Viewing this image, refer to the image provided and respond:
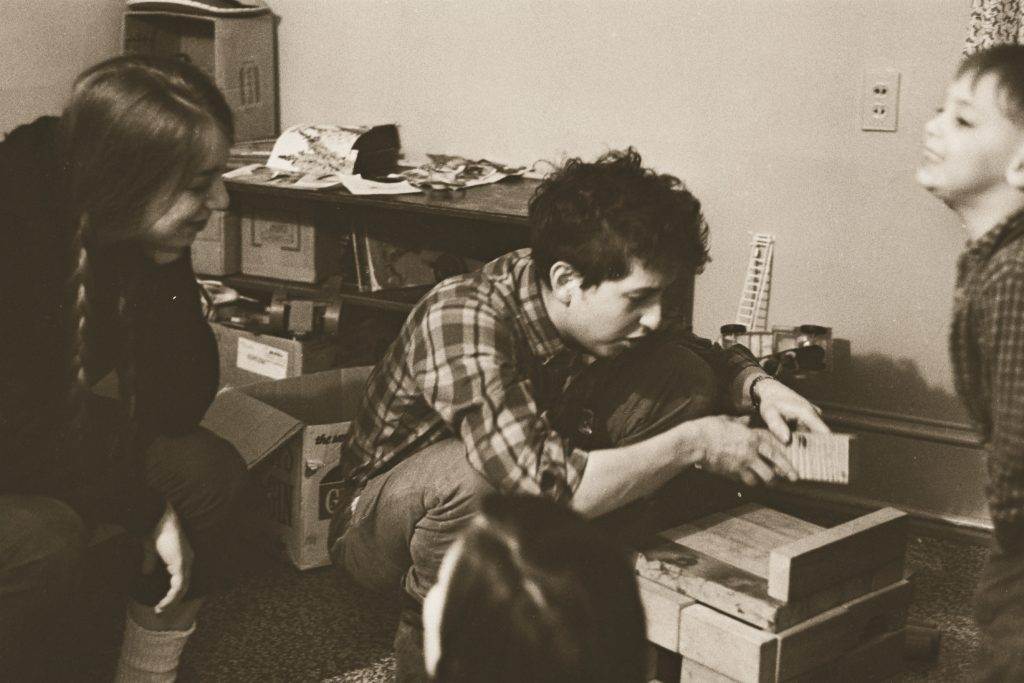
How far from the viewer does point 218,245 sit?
10.1 ft

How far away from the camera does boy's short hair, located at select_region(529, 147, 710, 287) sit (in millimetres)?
1718

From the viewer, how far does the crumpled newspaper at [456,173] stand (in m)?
2.79

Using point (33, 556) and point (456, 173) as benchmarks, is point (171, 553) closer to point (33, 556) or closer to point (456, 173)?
point (33, 556)

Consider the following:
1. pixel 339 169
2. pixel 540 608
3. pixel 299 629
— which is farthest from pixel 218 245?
pixel 540 608

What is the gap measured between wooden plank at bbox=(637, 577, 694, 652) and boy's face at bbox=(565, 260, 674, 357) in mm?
347

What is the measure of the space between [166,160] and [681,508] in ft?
3.15

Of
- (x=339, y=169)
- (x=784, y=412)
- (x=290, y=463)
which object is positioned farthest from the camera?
(x=339, y=169)

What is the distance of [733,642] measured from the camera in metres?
1.65

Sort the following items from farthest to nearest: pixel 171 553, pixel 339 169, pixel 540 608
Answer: pixel 339 169 < pixel 171 553 < pixel 540 608

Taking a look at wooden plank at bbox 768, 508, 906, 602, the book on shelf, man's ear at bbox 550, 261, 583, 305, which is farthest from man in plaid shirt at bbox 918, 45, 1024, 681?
the book on shelf

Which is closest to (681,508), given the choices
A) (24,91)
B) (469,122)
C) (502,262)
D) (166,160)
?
(502,262)

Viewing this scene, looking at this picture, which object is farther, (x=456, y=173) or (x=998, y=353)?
(x=456, y=173)

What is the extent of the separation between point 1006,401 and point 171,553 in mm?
1060

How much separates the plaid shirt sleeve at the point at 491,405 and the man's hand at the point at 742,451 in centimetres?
19
